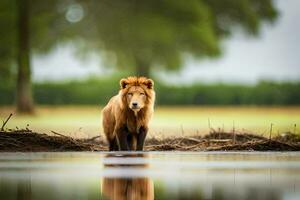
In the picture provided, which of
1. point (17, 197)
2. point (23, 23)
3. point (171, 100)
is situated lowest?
point (17, 197)

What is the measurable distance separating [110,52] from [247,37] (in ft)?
23.3

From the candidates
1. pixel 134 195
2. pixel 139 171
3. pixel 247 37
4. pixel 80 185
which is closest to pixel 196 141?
pixel 139 171

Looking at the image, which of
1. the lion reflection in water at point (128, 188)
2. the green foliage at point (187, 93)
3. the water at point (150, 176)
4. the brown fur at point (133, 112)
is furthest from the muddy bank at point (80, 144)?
the green foliage at point (187, 93)

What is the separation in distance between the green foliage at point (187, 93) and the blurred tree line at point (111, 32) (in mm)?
1331

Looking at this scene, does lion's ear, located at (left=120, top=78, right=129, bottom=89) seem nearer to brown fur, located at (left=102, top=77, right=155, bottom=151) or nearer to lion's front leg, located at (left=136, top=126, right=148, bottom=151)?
brown fur, located at (left=102, top=77, right=155, bottom=151)

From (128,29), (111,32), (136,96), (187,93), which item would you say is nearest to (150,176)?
(136,96)

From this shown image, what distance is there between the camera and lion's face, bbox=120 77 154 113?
12.3 metres

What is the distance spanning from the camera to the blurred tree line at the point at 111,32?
3238 centimetres

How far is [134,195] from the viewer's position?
23.4ft

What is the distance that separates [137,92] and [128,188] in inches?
185

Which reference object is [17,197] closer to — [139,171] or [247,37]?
[139,171]

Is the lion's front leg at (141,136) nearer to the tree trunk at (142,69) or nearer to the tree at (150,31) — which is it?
the tree at (150,31)

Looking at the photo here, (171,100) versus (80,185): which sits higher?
(171,100)

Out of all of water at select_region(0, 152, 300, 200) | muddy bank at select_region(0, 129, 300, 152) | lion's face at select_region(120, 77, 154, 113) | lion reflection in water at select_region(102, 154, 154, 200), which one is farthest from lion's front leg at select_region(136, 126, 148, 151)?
lion reflection in water at select_region(102, 154, 154, 200)
